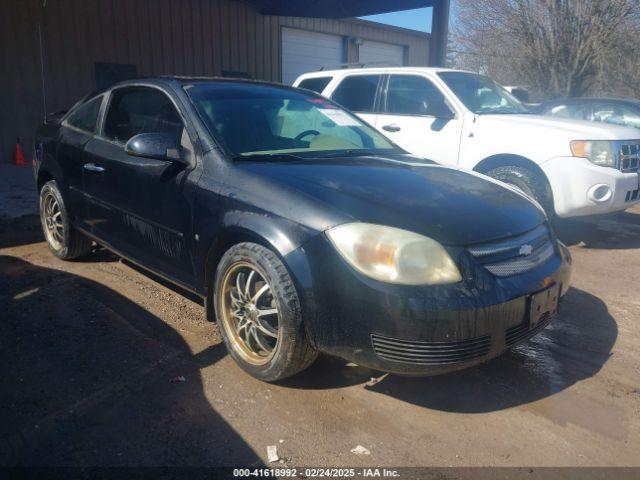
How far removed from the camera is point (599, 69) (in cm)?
1997

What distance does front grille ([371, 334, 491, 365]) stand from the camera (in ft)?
7.82

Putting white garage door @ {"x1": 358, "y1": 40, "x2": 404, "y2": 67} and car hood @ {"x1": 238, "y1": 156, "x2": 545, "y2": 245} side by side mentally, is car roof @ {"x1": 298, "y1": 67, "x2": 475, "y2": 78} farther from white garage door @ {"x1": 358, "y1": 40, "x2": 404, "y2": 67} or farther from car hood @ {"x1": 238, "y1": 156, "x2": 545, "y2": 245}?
white garage door @ {"x1": 358, "y1": 40, "x2": 404, "y2": 67}

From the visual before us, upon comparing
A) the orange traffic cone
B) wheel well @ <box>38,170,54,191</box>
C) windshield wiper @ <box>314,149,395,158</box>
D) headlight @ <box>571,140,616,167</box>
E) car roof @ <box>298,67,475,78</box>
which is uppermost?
car roof @ <box>298,67,475,78</box>

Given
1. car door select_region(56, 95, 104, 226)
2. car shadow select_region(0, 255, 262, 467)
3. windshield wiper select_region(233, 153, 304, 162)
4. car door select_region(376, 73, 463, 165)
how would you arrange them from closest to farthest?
1. car shadow select_region(0, 255, 262, 467)
2. windshield wiper select_region(233, 153, 304, 162)
3. car door select_region(56, 95, 104, 226)
4. car door select_region(376, 73, 463, 165)

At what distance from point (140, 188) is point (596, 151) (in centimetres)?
436

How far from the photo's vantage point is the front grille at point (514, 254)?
2.54 m

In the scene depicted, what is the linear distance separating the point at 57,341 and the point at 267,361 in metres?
1.42

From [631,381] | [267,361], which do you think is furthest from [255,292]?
[631,381]

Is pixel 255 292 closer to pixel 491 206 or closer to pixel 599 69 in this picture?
pixel 491 206

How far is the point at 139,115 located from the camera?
3.90 m

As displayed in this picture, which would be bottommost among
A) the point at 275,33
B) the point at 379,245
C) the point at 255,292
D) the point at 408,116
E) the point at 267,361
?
Result: the point at 267,361

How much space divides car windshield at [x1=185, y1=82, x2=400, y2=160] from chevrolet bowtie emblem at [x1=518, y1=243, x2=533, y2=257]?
1308 millimetres

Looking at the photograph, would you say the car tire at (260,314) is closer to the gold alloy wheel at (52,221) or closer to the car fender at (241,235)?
the car fender at (241,235)

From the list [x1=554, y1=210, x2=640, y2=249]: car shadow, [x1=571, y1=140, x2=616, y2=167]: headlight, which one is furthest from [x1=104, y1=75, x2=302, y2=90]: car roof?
[x1=554, y1=210, x2=640, y2=249]: car shadow
